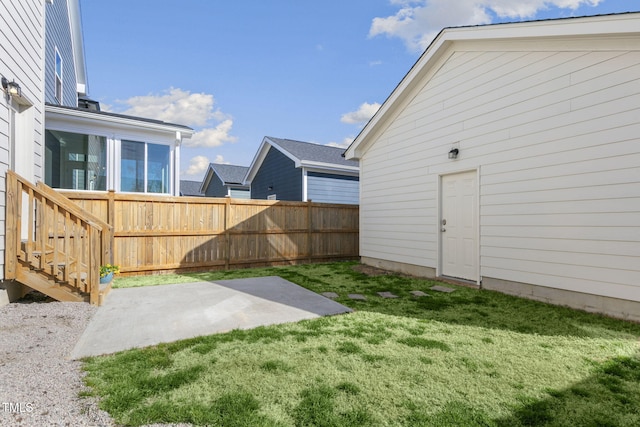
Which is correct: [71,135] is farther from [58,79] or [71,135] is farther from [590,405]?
[590,405]

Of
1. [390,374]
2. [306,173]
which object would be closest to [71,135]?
[306,173]

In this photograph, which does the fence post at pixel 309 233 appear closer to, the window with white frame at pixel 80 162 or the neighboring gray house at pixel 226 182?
the window with white frame at pixel 80 162

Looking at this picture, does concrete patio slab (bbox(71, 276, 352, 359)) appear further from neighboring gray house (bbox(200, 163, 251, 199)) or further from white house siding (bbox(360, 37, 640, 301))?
neighboring gray house (bbox(200, 163, 251, 199))

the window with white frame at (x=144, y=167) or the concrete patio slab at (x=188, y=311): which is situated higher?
the window with white frame at (x=144, y=167)

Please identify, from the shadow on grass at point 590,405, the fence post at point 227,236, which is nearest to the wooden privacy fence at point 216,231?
the fence post at point 227,236

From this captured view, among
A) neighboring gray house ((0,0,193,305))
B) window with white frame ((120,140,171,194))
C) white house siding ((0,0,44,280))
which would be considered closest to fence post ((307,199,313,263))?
neighboring gray house ((0,0,193,305))

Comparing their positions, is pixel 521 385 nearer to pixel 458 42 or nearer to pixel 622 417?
pixel 622 417

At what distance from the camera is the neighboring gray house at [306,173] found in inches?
498

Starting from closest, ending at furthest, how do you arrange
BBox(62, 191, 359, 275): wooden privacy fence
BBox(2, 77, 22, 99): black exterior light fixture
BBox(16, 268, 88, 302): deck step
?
BBox(16, 268, 88, 302): deck step
BBox(2, 77, 22, 99): black exterior light fixture
BBox(62, 191, 359, 275): wooden privacy fence

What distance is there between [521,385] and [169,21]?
11665mm

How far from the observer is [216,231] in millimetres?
7895

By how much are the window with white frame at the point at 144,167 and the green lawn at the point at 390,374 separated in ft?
24.2

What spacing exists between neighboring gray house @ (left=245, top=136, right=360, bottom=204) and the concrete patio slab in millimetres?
7133

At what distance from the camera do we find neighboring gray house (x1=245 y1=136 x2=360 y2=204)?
41.5ft
